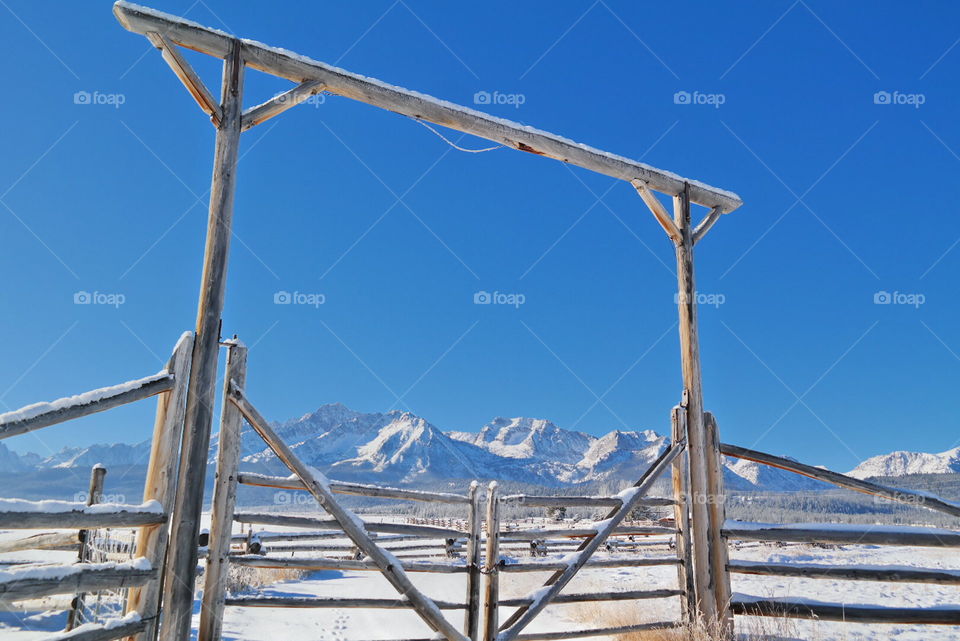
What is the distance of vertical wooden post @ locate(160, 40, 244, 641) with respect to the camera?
151 inches

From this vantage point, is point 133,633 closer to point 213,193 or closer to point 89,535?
point 213,193

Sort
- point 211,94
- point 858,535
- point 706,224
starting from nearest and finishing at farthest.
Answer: point 211,94
point 858,535
point 706,224

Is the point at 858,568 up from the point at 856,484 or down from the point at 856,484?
down

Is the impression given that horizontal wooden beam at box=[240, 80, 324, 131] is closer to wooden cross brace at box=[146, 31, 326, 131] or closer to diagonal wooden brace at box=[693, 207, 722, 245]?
wooden cross brace at box=[146, 31, 326, 131]

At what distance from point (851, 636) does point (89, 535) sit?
313 inches

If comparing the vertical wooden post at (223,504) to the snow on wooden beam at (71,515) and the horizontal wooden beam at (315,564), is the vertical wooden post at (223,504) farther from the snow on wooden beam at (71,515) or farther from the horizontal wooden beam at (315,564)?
the snow on wooden beam at (71,515)

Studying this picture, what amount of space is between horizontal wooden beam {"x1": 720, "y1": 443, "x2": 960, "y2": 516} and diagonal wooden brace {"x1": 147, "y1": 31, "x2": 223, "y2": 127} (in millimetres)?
4900

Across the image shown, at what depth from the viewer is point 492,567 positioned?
5188 mm

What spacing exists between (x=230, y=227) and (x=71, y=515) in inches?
81.9

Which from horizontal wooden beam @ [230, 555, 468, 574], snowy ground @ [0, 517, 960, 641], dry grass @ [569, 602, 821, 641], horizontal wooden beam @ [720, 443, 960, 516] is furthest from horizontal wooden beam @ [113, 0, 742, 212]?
snowy ground @ [0, 517, 960, 641]

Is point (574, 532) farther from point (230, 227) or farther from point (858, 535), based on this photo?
point (230, 227)

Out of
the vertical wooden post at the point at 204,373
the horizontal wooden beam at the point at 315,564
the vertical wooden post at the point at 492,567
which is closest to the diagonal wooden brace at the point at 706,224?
the vertical wooden post at the point at 492,567

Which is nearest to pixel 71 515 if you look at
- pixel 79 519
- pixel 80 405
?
pixel 79 519

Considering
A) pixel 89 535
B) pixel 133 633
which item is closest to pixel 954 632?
pixel 133 633
